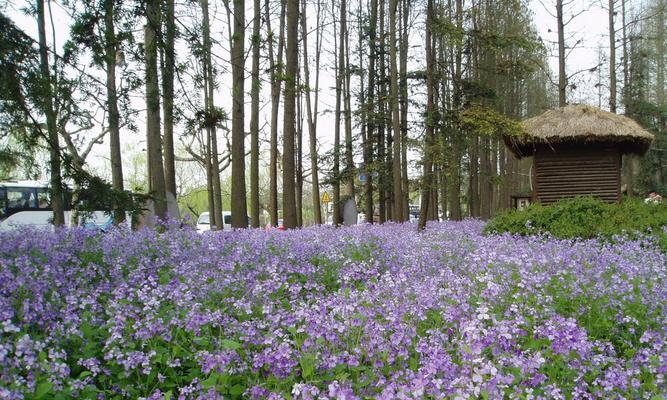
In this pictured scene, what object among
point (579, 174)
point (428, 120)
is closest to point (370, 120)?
point (428, 120)

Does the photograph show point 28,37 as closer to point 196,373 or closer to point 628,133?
point 196,373

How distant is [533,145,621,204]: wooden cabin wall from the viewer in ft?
51.9

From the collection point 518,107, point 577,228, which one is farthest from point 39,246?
point 518,107

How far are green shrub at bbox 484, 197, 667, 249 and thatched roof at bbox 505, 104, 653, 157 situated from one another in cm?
377

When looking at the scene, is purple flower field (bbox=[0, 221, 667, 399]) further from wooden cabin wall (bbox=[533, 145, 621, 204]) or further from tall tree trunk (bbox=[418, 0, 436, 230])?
wooden cabin wall (bbox=[533, 145, 621, 204])

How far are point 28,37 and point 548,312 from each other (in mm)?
6044

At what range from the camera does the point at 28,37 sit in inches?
236

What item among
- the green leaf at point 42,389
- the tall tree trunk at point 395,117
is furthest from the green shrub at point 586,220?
the green leaf at point 42,389

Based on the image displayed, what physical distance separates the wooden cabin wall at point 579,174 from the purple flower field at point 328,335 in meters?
11.1

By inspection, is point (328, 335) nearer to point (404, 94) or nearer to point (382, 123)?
point (404, 94)

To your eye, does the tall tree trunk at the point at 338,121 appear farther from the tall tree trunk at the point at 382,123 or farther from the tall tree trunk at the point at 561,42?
the tall tree trunk at the point at 561,42

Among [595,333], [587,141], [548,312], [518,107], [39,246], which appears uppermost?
[518,107]

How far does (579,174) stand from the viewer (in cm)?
1587

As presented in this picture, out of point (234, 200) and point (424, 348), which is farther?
point (234, 200)
